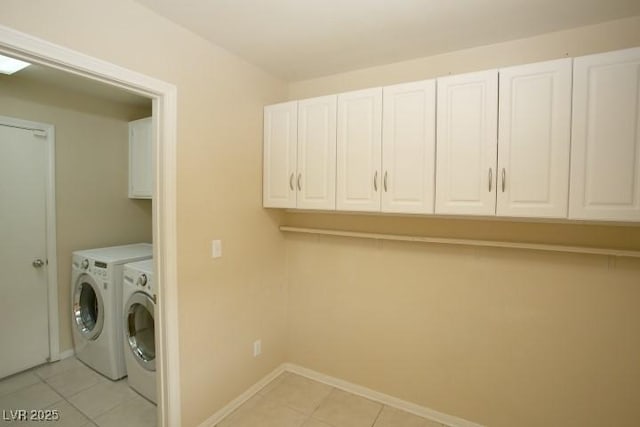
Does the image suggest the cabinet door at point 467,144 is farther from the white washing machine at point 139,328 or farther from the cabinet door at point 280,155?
the white washing machine at point 139,328

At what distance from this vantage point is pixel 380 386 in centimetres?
235

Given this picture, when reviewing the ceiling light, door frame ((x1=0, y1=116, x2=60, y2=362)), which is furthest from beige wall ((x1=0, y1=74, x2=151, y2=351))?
the ceiling light

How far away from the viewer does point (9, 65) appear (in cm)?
220

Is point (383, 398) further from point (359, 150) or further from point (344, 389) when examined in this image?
point (359, 150)

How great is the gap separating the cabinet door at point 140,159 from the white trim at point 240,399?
207 centimetres

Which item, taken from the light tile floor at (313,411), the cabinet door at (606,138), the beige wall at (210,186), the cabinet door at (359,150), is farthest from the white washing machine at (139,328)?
the cabinet door at (606,138)

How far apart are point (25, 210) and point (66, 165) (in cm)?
52

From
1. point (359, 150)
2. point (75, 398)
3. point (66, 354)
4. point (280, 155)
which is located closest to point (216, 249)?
point (280, 155)

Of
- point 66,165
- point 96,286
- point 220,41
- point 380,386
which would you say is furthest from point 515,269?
point 66,165

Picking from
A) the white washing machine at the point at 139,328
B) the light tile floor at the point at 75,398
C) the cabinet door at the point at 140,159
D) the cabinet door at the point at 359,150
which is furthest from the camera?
the cabinet door at the point at 140,159

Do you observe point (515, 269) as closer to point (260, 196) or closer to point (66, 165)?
point (260, 196)

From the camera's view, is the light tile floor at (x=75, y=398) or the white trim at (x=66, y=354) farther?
the white trim at (x=66, y=354)

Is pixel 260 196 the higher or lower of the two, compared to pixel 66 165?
lower

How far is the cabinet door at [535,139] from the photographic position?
152cm
